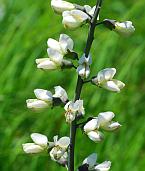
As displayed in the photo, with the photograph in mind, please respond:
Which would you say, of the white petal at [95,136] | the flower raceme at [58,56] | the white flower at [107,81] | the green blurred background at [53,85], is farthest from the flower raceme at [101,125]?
the green blurred background at [53,85]

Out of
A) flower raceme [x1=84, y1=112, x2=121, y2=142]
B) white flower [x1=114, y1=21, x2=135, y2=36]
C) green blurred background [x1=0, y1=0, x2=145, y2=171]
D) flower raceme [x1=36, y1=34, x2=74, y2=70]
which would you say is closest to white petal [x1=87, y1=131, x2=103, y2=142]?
flower raceme [x1=84, y1=112, x2=121, y2=142]

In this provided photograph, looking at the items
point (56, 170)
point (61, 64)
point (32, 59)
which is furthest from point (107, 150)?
point (61, 64)

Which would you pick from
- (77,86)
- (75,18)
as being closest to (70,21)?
(75,18)

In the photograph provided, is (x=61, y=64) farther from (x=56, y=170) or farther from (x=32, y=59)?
(x=32, y=59)

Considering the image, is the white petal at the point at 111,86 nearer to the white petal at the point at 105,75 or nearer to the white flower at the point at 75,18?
the white petal at the point at 105,75

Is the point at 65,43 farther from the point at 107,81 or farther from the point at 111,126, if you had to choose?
the point at 111,126

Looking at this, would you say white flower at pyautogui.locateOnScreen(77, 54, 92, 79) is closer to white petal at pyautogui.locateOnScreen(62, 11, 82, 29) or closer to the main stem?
the main stem
